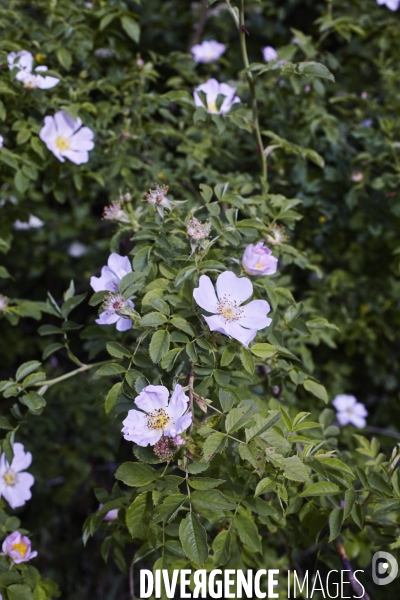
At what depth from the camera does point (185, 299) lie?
107 centimetres

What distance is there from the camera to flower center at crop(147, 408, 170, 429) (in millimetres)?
954

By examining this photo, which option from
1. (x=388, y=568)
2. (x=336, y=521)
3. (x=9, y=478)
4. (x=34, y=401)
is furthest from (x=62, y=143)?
(x=388, y=568)

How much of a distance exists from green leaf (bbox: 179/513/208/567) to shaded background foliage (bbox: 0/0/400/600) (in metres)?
0.41

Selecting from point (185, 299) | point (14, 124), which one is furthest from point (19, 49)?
point (185, 299)

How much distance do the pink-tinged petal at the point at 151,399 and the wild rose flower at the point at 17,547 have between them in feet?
1.50

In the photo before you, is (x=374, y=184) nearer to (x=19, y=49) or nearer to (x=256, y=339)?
(x=256, y=339)

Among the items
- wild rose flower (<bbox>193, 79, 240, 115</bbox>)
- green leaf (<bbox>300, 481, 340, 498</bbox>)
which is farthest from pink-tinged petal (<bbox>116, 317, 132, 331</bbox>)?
wild rose flower (<bbox>193, 79, 240, 115</bbox>)

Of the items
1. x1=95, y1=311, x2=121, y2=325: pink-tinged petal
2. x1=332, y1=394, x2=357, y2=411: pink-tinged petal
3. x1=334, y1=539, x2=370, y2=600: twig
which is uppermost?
x1=95, y1=311, x2=121, y2=325: pink-tinged petal

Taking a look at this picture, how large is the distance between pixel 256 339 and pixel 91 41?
1.06 metres

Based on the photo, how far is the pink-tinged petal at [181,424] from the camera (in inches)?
36.0

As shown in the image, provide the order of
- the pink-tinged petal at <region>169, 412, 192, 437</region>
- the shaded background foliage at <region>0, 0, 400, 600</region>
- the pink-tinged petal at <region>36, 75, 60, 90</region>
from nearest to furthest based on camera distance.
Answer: the pink-tinged petal at <region>169, 412, 192, 437</region> → the pink-tinged petal at <region>36, 75, 60, 90</region> → the shaded background foliage at <region>0, 0, 400, 600</region>

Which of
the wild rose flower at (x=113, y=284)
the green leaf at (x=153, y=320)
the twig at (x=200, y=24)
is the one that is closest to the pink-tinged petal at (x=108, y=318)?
the wild rose flower at (x=113, y=284)

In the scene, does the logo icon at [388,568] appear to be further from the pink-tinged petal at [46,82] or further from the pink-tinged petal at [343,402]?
the pink-tinged petal at [46,82]

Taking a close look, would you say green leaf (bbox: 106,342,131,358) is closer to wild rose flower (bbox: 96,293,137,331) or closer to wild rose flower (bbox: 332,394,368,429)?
wild rose flower (bbox: 96,293,137,331)
